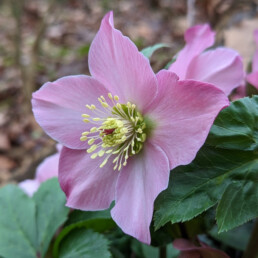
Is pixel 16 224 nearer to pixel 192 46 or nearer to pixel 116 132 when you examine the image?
pixel 116 132

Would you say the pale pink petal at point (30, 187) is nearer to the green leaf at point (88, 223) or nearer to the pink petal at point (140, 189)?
the green leaf at point (88, 223)

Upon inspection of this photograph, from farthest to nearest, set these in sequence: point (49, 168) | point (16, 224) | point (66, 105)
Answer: point (49, 168)
point (16, 224)
point (66, 105)

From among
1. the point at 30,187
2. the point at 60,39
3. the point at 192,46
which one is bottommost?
the point at 60,39

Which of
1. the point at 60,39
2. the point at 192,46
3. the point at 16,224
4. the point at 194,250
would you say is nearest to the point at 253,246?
the point at 194,250

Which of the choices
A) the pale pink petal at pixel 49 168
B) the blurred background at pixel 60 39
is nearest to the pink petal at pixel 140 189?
the pale pink petal at pixel 49 168

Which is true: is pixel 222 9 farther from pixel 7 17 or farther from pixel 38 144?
pixel 7 17

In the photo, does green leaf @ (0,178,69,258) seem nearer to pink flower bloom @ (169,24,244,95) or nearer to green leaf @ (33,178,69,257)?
green leaf @ (33,178,69,257)
